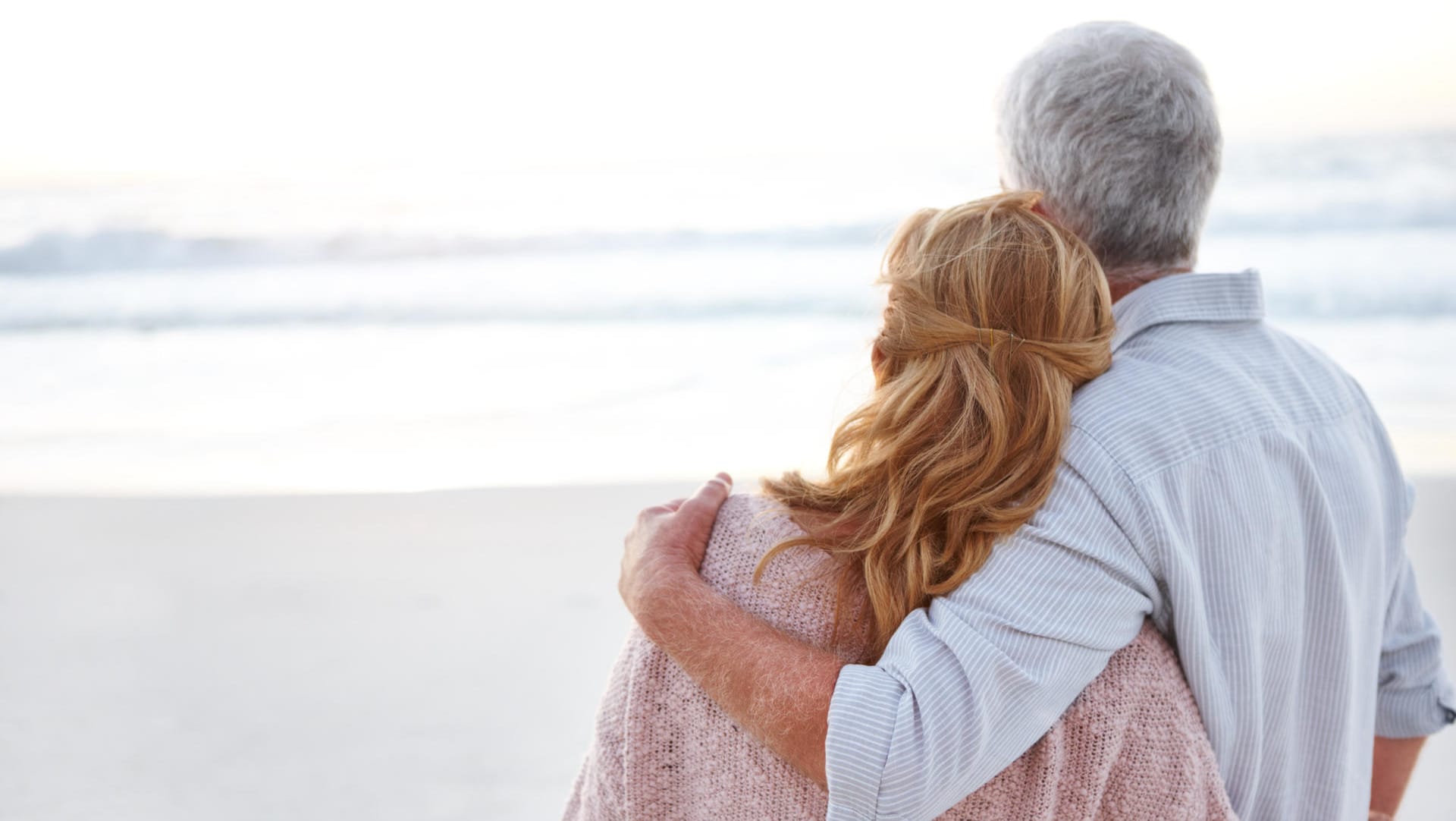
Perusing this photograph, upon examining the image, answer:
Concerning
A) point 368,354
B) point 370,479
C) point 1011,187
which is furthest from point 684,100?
point 1011,187

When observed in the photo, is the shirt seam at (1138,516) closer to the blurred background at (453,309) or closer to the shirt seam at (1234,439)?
the shirt seam at (1234,439)

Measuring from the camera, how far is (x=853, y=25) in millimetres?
10102

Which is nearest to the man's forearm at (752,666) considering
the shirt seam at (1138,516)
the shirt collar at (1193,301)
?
the shirt seam at (1138,516)

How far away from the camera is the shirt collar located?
133cm

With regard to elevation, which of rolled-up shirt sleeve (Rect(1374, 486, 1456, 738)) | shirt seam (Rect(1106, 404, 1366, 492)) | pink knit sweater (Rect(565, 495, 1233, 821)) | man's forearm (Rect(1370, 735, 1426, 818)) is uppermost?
shirt seam (Rect(1106, 404, 1366, 492))

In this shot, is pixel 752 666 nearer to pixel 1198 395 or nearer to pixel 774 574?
pixel 774 574

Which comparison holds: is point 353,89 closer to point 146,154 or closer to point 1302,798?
point 146,154

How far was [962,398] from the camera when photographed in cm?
125

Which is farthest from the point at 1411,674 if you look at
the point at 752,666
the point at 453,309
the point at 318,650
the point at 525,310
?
the point at 453,309

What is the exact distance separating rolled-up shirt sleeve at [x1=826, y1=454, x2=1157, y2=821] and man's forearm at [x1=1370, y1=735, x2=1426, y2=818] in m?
0.78

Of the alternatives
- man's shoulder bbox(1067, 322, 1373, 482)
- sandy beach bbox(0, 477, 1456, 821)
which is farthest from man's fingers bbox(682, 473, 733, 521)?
sandy beach bbox(0, 477, 1456, 821)

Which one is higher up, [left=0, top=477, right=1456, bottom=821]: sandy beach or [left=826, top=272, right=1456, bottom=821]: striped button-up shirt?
[left=826, top=272, right=1456, bottom=821]: striped button-up shirt

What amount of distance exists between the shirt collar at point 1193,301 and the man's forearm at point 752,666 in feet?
1.75

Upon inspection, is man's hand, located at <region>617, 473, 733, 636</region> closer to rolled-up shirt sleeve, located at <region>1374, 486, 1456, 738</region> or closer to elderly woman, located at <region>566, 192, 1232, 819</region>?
elderly woman, located at <region>566, 192, 1232, 819</region>
